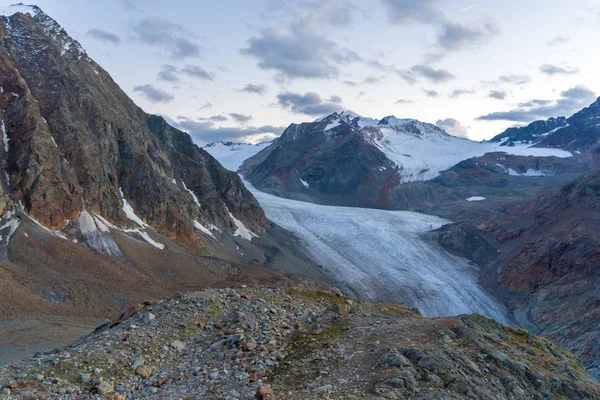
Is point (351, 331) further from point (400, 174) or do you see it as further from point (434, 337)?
point (400, 174)

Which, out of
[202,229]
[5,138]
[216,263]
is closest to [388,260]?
[202,229]

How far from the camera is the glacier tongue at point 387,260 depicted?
2625 inches

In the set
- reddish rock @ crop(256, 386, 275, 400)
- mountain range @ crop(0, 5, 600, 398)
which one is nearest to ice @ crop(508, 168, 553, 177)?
mountain range @ crop(0, 5, 600, 398)

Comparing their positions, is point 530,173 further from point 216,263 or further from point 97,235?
point 97,235

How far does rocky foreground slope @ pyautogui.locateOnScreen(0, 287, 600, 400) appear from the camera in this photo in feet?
39.8

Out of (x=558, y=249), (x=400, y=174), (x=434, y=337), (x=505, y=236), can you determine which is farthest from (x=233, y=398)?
(x=400, y=174)

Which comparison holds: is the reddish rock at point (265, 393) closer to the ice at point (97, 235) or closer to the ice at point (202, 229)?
the ice at point (97, 235)

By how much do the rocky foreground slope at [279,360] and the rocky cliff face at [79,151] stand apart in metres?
40.4

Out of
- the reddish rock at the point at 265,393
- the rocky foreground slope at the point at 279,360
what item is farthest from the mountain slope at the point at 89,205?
the reddish rock at the point at 265,393

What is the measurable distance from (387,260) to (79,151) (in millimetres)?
48135

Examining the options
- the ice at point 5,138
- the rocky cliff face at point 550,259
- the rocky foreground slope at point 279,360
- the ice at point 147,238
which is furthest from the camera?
the ice at point 147,238

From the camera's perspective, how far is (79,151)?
57.9 metres

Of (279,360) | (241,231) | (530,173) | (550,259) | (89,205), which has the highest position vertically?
(530,173)

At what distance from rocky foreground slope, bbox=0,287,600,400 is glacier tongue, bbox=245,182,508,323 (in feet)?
160
